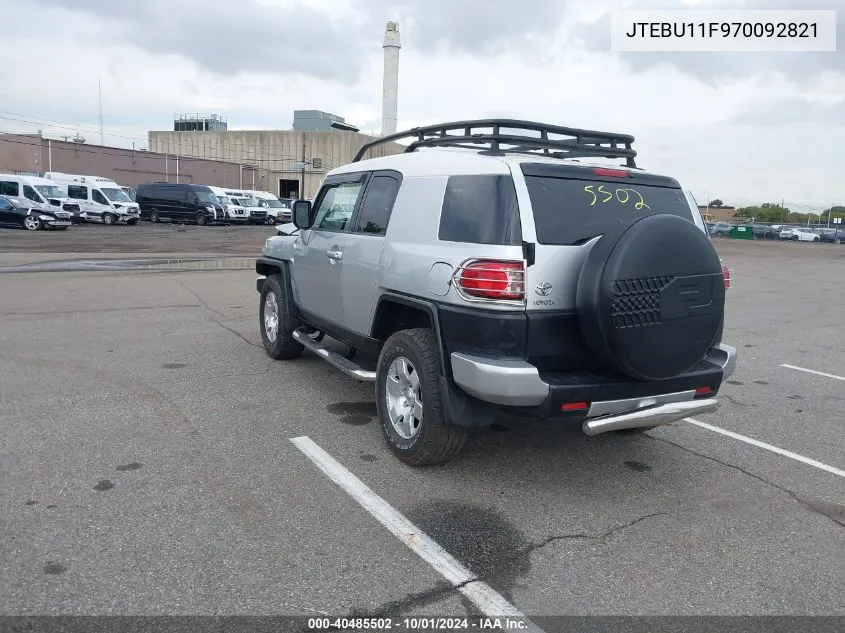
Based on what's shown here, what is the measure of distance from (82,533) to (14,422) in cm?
202

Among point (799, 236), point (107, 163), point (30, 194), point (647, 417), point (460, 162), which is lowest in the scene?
point (799, 236)

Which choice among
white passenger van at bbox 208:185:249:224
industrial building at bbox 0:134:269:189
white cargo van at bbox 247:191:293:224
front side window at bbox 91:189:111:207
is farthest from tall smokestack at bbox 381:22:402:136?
front side window at bbox 91:189:111:207

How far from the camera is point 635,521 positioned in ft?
12.5

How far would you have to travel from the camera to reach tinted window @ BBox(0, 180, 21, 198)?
30.7 metres

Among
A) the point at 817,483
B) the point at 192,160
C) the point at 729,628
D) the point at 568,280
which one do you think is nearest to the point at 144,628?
the point at 729,628

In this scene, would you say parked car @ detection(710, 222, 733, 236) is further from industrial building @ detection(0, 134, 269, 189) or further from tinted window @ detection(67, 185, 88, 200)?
tinted window @ detection(67, 185, 88, 200)

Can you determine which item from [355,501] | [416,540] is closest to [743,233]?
[355,501]

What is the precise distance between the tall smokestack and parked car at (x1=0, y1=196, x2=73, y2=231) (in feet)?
86.9

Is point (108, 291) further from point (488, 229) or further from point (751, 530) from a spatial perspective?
point (751, 530)

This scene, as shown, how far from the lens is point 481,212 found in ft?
13.1

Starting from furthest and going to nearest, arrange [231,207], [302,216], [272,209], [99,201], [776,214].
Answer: [776,214], [272,209], [231,207], [99,201], [302,216]

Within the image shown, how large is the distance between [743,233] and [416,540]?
5438 centimetres

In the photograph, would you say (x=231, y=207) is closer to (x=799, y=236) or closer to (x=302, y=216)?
(x=302, y=216)

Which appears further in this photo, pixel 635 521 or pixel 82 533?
pixel 635 521
